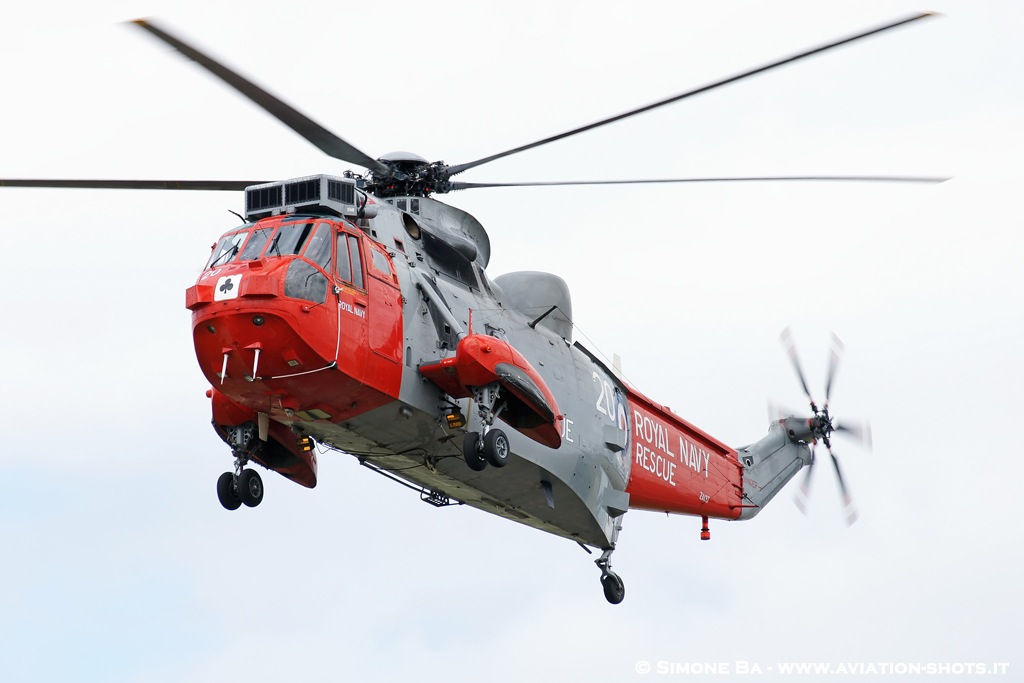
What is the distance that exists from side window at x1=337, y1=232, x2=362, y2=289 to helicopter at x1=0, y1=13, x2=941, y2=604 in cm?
2

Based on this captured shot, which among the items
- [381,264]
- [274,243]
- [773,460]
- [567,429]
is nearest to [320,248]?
[274,243]

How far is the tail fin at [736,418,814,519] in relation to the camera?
28.6 m

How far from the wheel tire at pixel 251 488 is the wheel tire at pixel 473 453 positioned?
269 cm

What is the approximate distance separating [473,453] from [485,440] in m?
0.23

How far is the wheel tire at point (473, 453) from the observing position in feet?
61.5

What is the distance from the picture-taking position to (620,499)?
23953 millimetres

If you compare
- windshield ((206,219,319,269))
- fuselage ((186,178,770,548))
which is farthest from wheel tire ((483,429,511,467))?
windshield ((206,219,319,269))

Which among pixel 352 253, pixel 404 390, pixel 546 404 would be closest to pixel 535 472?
pixel 546 404

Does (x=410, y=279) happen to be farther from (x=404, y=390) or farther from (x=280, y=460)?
(x=280, y=460)

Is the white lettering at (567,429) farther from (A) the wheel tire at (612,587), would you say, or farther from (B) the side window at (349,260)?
(B) the side window at (349,260)

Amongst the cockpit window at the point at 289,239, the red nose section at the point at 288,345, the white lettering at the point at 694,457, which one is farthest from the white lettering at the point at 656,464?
the cockpit window at the point at 289,239

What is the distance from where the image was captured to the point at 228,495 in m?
18.9

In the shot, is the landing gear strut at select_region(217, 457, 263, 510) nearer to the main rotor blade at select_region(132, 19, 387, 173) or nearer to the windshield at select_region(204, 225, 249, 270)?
the windshield at select_region(204, 225, 249, 270)

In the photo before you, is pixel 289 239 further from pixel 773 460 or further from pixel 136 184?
pixel 773 460
